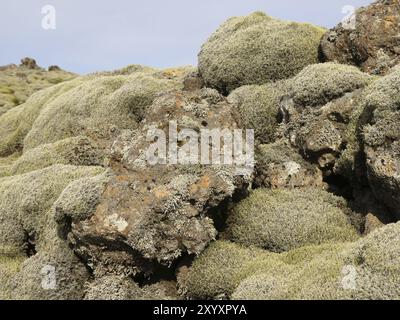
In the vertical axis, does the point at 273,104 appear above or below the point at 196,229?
above

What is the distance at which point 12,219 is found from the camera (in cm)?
1694

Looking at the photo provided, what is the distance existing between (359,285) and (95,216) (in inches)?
269

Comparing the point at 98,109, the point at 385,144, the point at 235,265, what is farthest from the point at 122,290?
the point at 98,109

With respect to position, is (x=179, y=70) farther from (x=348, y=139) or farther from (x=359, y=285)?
(x=359, y=285)

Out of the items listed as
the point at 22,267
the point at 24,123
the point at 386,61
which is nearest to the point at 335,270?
the point at 22,267

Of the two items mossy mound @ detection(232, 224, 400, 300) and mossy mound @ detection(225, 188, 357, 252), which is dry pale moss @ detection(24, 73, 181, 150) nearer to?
mossy mound @ detection(225, 188, 357, 252)

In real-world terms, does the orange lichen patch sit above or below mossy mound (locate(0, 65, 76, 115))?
above

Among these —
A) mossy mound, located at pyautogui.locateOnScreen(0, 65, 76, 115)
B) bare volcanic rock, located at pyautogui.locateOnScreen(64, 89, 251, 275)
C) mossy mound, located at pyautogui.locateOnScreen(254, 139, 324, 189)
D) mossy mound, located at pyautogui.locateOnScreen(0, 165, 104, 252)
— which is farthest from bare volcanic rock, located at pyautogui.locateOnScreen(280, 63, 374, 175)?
mossy mound, located at pyautogui.locateOnScreen(0, 65, 76, 115)

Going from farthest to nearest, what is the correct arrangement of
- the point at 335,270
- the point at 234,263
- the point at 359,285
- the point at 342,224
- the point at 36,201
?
the point at 36,201, the point at 342,224, the point at 234,263, the point at 335,270, the point at 359,285

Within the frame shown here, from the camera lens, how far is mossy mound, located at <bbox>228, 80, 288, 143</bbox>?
1898 centimetres

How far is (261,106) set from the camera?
19.8 meters

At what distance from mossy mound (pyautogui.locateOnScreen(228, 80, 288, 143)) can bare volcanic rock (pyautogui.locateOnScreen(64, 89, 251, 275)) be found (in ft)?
16.9

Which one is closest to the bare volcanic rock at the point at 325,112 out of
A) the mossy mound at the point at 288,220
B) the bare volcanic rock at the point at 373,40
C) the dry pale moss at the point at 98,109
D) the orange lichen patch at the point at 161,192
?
the mossy mound at the point at 288,220

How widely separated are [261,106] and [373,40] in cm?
493
